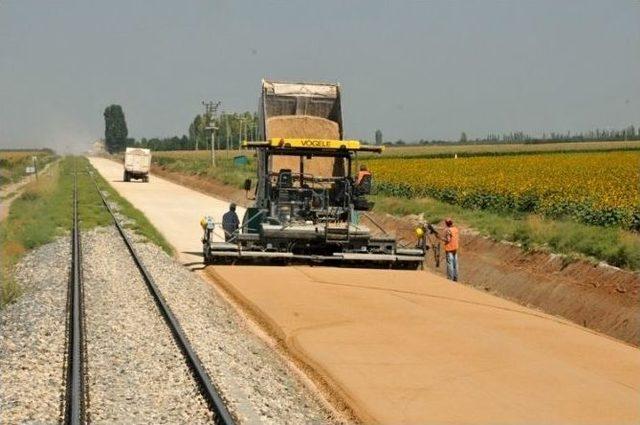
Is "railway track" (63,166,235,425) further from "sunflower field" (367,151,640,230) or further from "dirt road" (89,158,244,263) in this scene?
"sunflower field" (367,151,640,230)

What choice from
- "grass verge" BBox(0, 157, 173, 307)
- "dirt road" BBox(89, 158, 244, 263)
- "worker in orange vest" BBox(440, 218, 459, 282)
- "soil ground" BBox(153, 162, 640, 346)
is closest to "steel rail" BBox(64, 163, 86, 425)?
"grass verge" BBox(0, 157, 173, 307)

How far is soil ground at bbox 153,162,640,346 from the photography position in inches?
638

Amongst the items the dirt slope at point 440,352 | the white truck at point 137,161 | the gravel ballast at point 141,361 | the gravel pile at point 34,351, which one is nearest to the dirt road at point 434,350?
the dirt slope at point 440,352

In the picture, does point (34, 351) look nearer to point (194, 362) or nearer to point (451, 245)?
point (194, 362)

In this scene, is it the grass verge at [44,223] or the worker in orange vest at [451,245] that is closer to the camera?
the worker in orange vest at [451,245]

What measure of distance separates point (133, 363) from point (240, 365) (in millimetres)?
1273

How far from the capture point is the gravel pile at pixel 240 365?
9.40m

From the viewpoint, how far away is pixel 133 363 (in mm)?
11242

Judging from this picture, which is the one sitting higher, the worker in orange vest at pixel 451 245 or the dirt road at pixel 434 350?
the worker in orange vest at pixel 451 245

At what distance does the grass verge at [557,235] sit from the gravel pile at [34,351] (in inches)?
399

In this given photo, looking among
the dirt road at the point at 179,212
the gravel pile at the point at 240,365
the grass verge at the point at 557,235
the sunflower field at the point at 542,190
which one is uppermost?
the sunflower field at the point at 542,190

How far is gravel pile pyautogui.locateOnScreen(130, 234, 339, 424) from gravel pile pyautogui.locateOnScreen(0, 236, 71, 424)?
174cm

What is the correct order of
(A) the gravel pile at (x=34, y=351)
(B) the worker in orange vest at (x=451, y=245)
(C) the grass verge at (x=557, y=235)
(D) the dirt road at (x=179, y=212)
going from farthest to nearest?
(D) the dirt road at (x=179, y=212)
(B) the worker in orange vest at (x=451, y=245)
(C) the grass verge at (x=557, y=235)
(A) the gravel pile at (x=34, y=351)

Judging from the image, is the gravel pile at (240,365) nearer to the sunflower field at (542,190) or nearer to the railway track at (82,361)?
the railway track at (82,361)
